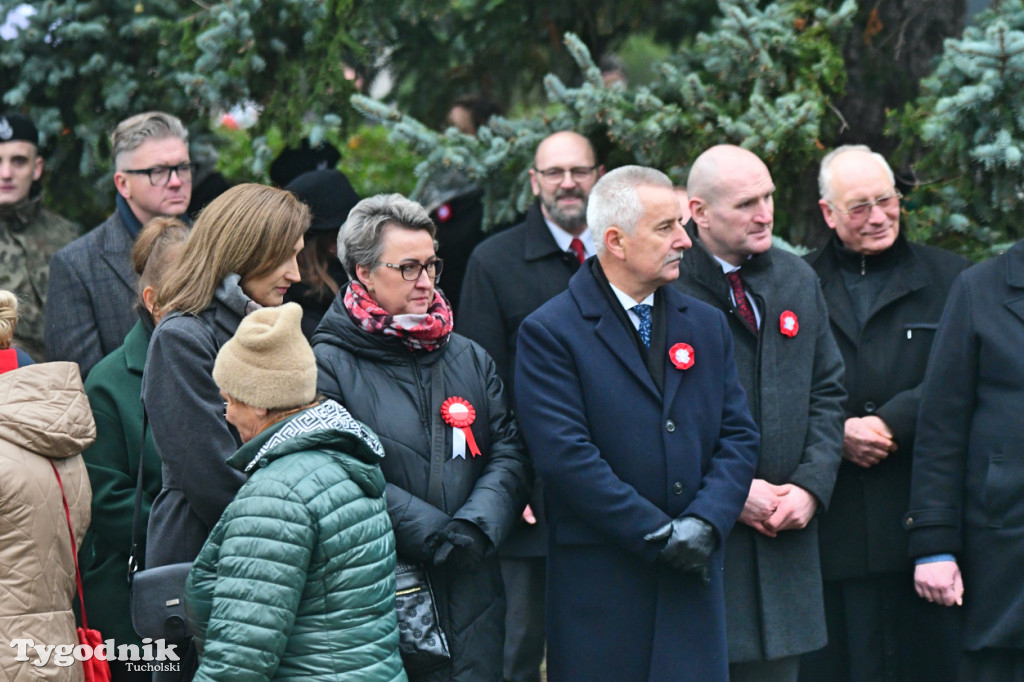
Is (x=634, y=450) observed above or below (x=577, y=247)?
below

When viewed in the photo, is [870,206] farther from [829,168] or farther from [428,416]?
[428,416]

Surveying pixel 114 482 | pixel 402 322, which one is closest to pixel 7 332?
pixel 114 482

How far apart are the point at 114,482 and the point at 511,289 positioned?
1951mm

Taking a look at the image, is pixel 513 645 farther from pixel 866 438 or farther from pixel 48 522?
pixel 48 522

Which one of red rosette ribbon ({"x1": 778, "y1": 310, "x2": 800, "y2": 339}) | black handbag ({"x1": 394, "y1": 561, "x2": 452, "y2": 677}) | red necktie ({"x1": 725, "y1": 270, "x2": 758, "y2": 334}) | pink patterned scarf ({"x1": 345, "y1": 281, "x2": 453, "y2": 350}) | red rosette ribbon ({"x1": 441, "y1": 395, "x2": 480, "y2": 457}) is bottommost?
black handbag ({"x1": 394, "y1": 561, "x2": 452, "y2": 677})

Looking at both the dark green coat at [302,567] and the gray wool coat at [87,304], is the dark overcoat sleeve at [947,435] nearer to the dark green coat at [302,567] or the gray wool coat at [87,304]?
the dark green coat at [302,567]

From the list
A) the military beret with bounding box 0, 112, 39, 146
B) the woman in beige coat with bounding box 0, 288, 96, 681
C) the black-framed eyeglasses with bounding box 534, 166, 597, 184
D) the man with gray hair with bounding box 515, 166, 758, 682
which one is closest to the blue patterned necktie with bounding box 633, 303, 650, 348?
the man with gray hair with bounding box 515, 166, 758, 682

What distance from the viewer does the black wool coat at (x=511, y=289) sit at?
535 cm

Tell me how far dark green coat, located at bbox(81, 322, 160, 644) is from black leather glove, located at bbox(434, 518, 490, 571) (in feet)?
3.54

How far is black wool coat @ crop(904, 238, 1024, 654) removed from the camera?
4.40 metres

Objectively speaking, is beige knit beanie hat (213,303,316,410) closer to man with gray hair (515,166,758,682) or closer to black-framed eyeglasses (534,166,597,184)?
man with gray hair (515,166,758,682)

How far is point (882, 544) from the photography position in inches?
193

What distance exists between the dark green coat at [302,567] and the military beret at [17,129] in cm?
321

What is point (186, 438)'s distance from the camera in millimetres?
3842
